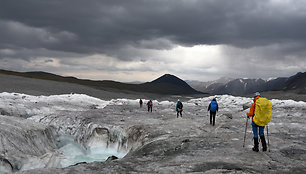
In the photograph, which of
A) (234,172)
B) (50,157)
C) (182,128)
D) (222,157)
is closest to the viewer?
(234,172)

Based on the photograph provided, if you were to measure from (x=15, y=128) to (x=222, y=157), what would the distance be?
1288cm

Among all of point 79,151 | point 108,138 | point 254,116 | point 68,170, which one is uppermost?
point 254,116

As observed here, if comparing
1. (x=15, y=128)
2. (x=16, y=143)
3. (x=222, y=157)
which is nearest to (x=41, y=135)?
(x=15, y=128)

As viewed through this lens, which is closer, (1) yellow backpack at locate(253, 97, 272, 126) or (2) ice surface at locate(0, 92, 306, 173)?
(1) yellow backpack at locate(253, 97, 272, 126)

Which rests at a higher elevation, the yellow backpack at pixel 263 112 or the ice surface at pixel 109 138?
the yellow backpack at pixel 263 112

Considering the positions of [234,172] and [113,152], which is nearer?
[234,172]

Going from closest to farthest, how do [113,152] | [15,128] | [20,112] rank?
1. [15,128]
2. [113,152]
3. [20,112]

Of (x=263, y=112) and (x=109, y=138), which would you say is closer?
(x=263, y=112)

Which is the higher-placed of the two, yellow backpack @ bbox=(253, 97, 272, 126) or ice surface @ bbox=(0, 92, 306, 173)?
yellow backpack @ bbox=(253, 97, 272, 126)

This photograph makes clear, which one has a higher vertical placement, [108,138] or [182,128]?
[182,128]

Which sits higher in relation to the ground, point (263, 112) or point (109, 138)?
point (263, 112)

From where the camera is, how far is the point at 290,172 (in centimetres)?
730

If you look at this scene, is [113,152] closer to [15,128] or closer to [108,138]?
[108,138]

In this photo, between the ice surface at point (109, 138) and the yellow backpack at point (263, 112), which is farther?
the ice surface at point (109, 138)
